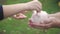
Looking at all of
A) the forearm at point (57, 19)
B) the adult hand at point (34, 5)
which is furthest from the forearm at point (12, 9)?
the forearm at point (57, 19)

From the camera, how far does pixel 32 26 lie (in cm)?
95

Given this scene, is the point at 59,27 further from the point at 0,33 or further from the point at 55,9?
the point at 0,33

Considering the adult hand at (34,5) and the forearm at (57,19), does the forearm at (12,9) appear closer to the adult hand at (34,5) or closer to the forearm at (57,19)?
the adult hand at (34,5)

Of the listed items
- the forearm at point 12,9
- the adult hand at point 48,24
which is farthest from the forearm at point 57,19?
the forearm at point 12,9

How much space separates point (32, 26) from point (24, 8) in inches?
4.0

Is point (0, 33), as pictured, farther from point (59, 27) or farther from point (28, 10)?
point (59, 27)

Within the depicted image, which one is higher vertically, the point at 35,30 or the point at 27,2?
the point at 27,2

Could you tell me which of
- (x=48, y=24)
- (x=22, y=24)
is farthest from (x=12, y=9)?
(x=48, y=24)

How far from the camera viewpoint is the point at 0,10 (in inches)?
35.9

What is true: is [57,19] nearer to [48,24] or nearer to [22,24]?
[48,24]

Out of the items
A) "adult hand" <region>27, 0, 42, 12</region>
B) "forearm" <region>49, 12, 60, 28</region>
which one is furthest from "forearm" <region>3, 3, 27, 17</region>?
"forearm" <region>49, 12, 60, 28</region>

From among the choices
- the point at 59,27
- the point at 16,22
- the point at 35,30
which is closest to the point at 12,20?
the point at 16,22

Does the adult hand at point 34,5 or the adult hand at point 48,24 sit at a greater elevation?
the adult hand at point 34,5

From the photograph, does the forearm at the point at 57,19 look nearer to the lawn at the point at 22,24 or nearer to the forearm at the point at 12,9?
the lawn at the point at 22,24
